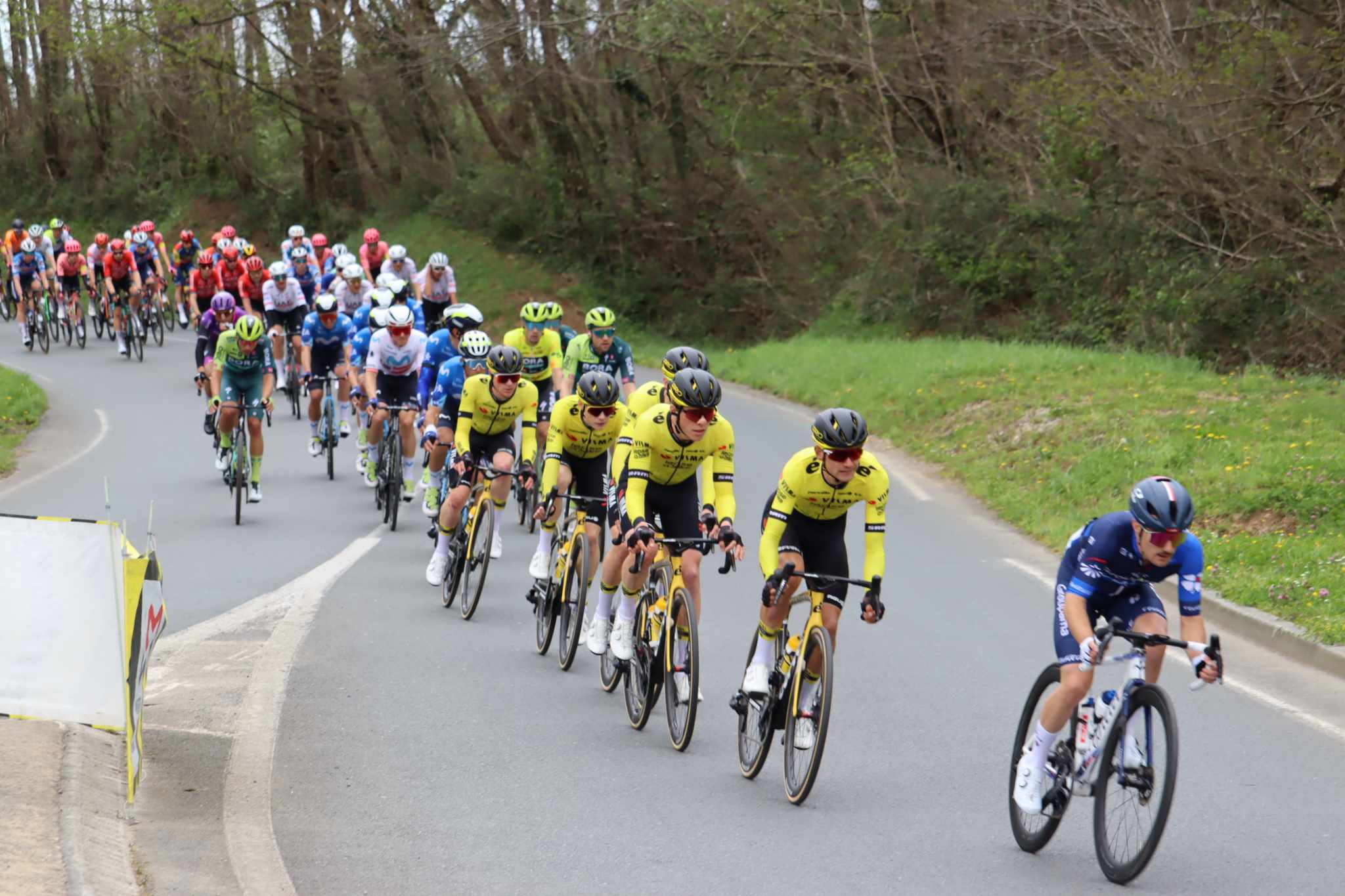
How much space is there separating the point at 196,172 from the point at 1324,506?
4558 cm

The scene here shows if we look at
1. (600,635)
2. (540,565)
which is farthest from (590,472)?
(600,635)

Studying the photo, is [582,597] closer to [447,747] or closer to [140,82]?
[447,747]

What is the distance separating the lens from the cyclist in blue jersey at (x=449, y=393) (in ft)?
42.0

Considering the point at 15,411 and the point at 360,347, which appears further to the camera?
the point at 15,411

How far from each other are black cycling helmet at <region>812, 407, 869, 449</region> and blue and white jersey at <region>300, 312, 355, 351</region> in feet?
38.6

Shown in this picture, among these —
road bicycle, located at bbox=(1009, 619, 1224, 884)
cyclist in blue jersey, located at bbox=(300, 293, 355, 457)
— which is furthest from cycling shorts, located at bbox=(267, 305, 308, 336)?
road bicycle, located at bbox=(1009, 619, 1224, 884)

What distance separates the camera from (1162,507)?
6.06m

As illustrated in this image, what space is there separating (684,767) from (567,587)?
214 centimetres

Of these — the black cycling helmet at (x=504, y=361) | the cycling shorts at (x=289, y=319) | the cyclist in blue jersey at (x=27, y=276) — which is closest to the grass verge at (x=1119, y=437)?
the black cycling helmet at (x=504, y=361)

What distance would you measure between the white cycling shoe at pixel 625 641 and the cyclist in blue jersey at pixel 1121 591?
2664 millimetres

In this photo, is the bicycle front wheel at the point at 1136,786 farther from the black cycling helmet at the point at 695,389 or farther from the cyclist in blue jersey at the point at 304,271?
the cyclist in blue jersey at the point at 304,271

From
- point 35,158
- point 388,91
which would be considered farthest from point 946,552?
point 35,158

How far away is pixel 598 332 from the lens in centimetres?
1402

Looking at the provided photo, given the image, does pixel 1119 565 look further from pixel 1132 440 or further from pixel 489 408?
pixel 1132 440
